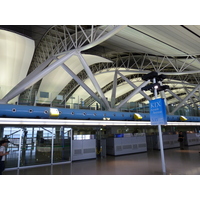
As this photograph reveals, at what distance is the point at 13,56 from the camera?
66.1ft

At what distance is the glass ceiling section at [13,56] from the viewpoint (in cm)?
1546

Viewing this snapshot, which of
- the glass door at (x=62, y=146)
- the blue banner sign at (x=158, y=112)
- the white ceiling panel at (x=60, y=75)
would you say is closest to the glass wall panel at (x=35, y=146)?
the glass door at (x=62, y=146)

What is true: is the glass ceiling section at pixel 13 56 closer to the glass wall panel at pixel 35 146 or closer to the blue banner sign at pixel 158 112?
the glass wall panel at pixel 35 146

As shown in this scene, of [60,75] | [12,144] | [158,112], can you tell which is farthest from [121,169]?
[60,75]

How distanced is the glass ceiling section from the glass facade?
2504 millimetres

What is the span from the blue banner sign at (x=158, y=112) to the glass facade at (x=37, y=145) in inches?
272

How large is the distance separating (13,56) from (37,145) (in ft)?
45.5

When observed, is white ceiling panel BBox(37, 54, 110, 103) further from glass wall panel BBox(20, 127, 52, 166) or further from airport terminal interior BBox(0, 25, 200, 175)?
glass wall panel BBox(20, 127, 52, 166)

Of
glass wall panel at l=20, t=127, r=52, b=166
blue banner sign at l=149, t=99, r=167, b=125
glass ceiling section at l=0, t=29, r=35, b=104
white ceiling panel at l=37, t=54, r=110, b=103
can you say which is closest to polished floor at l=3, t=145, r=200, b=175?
glass wall panel at l=20, t=127, r=52, b=166

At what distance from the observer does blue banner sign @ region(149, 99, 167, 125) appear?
7.60 metres

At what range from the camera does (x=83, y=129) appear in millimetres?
21250
